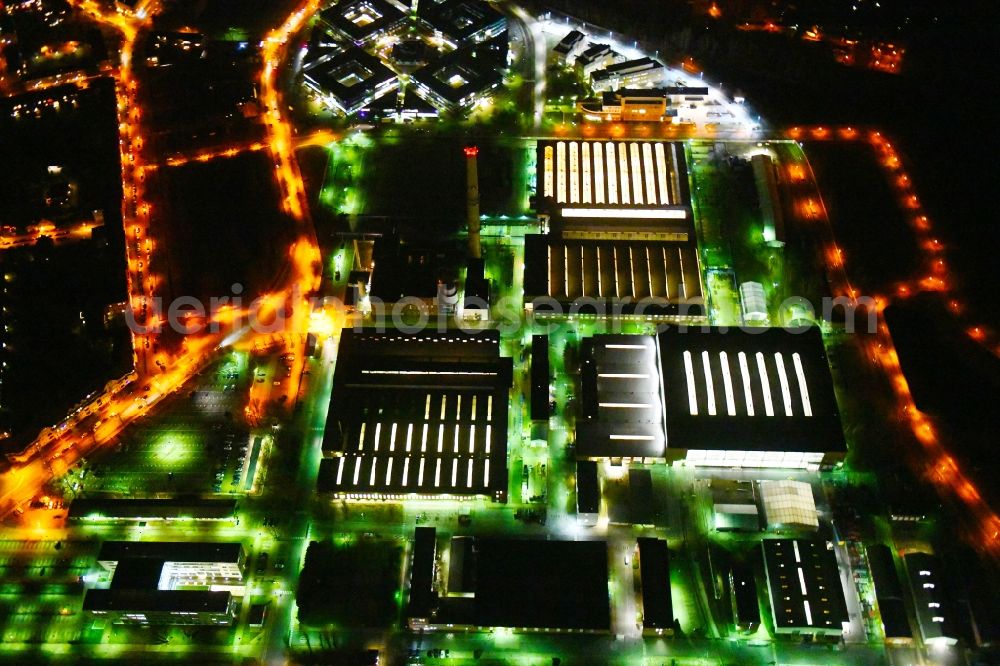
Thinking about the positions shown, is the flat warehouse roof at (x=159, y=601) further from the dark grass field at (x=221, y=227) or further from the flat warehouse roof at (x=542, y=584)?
the dark grass field at (x=221, y=227)

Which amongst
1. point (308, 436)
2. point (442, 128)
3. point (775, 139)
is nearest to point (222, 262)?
point (308, 436)

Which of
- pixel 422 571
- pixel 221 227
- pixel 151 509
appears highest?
pixel 221 227

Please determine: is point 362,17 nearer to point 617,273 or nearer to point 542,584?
point 617,273

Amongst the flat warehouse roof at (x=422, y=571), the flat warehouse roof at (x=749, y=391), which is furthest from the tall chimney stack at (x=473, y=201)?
the flat warehouse roof at (x=422, y=571)

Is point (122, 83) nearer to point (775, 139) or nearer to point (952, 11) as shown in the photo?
point (775, 139)

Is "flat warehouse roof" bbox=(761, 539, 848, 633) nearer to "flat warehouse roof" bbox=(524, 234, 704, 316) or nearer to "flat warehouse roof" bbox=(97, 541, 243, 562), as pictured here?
"flat warehouse roof" bbox=(524, 234, 704, 316)

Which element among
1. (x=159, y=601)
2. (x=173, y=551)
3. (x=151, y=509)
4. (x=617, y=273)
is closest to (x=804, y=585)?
(x=617, y=273)
